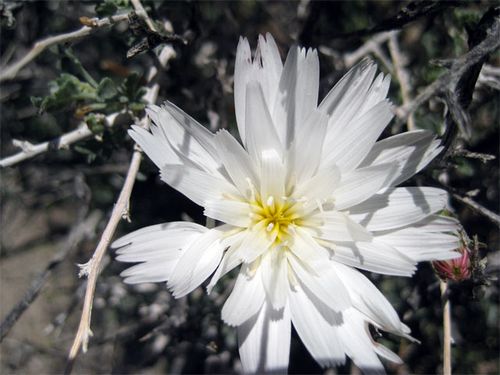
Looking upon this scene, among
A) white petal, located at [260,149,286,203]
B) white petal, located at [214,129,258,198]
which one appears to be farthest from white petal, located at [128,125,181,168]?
white petal, located at [260,149,286,203]

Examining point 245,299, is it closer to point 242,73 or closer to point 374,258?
point 374,258

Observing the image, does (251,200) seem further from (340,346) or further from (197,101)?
(197,101)

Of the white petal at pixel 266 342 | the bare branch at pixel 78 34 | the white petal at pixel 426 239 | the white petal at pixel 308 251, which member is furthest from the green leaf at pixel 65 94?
the white petal at pixel 426 239

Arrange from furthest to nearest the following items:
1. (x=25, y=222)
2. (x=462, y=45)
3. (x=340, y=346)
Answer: (x=25, y=222), (x=462, y=45), (x=340, y=346)

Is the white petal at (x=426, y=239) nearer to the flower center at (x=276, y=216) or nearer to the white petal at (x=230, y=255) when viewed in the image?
the flower center at (x=276, y=216)

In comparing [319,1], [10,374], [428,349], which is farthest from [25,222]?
[428,349]

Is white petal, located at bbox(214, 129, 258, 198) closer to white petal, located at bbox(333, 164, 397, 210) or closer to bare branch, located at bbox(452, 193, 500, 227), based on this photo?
white petal, located at bbox(333, 164, 397, 210)
